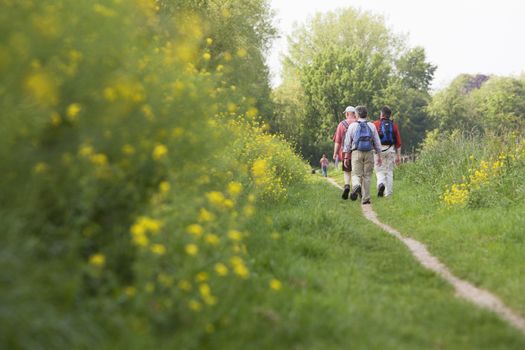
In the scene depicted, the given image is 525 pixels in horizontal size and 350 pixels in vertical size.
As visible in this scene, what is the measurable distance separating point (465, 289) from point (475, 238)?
2505 mm

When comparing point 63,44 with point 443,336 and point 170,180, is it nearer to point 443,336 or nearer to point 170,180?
point 170,180

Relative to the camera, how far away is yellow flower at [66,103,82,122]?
12.4ft

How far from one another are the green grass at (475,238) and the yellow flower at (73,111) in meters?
4.35

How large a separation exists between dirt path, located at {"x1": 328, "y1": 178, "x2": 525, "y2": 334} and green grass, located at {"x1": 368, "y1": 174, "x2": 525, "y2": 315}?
0.09 m

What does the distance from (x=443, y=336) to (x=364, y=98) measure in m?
43.9

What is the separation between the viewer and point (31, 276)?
124 inches

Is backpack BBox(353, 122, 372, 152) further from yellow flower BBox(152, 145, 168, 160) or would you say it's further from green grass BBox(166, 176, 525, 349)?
yellow flower BBox(152, 145, 168, 160)

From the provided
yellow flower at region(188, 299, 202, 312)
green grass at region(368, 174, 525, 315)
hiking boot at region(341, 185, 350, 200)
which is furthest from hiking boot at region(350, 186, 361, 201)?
yellow flower at region(188, 299, 202, 312)

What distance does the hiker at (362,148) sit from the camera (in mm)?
12477

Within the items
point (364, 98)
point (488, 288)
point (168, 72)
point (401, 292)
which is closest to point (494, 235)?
point (488, 288)

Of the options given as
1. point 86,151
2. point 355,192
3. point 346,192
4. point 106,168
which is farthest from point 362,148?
point 86,151

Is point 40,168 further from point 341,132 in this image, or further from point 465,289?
point 341,132

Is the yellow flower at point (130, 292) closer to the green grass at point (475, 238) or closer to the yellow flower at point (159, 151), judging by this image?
the yellow flower at point (159, 151)

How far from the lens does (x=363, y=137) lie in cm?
1247
